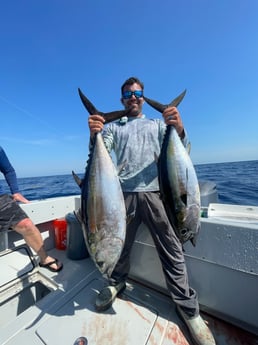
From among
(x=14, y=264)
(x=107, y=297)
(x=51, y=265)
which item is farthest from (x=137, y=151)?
(x=14, y=264)

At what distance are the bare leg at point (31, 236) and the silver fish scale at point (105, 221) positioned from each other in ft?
4.73

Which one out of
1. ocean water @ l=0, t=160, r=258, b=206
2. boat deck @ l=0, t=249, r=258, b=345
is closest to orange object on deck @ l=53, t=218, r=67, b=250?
boat deck @ l=0, t=249, r=258, b=345

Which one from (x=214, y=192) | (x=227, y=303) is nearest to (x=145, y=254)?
(x=227, y=303)

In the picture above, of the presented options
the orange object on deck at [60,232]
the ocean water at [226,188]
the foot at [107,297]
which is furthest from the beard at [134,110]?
the ocean water at [226,188]

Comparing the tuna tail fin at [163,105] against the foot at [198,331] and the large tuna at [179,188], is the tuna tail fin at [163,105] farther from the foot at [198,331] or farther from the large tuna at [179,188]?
the foot at [198,331]

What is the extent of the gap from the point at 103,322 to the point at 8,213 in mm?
1561

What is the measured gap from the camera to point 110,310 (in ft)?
5.87

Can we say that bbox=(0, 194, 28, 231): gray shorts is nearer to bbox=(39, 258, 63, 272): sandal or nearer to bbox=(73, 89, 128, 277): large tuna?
bbox=(39, 258, 63, 272): sandal

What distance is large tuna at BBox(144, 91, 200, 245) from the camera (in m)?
1.23

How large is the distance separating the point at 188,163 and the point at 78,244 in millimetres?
2034

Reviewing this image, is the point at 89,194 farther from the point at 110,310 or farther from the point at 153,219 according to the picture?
the point at 110,310

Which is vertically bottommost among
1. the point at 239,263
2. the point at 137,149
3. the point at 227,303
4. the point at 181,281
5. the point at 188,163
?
the point at 227,303

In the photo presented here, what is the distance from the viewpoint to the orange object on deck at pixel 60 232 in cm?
298

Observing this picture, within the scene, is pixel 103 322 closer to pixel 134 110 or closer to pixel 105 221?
pixel 105 221
